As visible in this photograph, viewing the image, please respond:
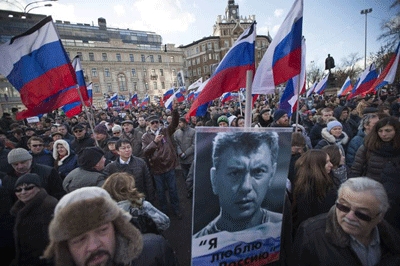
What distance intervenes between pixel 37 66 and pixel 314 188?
4294 millimetres

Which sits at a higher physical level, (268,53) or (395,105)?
(268,53)

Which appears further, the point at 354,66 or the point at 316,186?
the point at 354,66

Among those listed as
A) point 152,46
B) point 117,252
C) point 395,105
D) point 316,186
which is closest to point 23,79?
point 117,252

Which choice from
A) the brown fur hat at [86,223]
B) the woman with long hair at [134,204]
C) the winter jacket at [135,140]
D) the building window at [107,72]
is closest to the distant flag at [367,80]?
the winter jacket at [135,140]

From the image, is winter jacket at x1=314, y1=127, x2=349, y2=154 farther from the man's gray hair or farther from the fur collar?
the man's gray hair

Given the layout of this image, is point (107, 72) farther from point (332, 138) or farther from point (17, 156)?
point (332, 138)

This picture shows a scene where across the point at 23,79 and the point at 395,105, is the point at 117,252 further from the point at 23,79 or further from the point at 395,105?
the point at 395,105

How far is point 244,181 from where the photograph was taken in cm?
143

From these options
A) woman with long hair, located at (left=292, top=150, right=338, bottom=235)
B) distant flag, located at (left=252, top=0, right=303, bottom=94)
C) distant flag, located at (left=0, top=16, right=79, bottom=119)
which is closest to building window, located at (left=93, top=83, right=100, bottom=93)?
distant flag, located at (left=0, top=16, right=79, bottom=119)

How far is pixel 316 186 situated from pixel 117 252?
1.81 meters

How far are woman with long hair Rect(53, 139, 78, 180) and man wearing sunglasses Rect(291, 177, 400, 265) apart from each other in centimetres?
391

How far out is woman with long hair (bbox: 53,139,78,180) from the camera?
12.5ft

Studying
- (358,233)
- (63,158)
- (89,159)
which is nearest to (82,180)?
(89,159)

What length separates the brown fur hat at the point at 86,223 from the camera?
1.19 m
